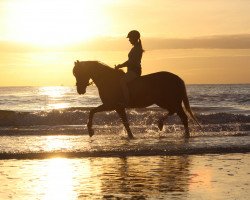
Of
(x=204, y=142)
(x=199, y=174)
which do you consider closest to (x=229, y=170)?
(x=199, y=174)

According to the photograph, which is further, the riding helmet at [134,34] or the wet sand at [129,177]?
the riding helmet at [134,34]

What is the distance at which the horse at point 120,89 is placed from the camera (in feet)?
63.4

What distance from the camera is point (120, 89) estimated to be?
1944 centimetres

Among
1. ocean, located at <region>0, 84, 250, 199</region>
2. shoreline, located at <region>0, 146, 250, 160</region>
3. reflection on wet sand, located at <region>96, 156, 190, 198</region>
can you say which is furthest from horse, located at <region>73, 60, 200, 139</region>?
reflection on wet sand, located at <region>96, 156, 190, 198</region>

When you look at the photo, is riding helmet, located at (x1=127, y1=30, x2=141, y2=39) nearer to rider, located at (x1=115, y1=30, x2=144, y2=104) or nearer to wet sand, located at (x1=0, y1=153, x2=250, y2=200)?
rider, located at (x1=115, y1=30, x2=144, y2=104)

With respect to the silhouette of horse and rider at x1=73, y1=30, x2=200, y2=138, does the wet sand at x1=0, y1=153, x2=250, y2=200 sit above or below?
below

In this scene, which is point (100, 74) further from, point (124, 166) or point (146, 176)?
point (146, 176)

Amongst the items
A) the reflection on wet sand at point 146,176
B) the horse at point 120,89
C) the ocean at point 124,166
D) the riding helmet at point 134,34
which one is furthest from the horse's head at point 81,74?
the reflection on wet sand at point 146,176

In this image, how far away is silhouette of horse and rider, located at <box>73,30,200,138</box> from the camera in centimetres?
1886

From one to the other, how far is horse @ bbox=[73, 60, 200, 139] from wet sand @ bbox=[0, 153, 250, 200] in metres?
5.37

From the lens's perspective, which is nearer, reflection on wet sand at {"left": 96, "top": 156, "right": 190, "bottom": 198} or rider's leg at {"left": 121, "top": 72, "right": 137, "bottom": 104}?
reflection on wet sand at {"left": 96, "top": 156, "right": 190, "bottom": 198}

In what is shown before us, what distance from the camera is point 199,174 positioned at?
36.8ft

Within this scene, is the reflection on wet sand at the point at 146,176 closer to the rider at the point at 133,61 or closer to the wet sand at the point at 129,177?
the wet sand at the point at 129,177

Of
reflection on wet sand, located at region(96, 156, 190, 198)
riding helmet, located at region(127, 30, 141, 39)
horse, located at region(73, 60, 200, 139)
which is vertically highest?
riding helmet, located at region(127, 30, 141, 39)
